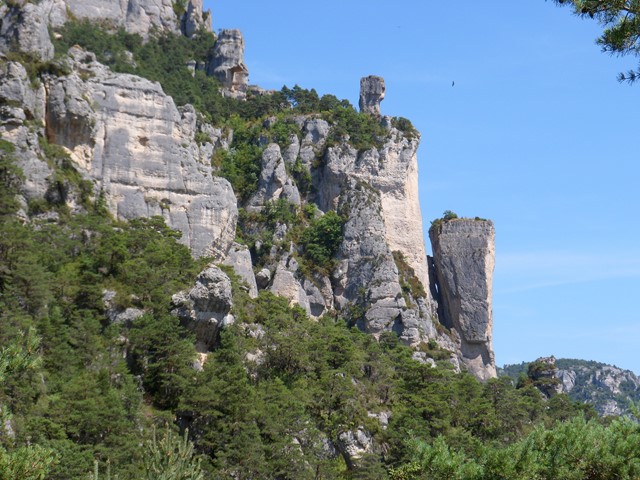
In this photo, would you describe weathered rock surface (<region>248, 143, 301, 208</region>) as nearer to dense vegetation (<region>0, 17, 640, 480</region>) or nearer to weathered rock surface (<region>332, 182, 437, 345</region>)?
weathered rock surface (<region>332, 182, 437, 345</region>)

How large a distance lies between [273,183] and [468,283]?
16.8 metres

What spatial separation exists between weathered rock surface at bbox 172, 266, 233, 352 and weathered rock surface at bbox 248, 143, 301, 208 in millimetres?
23536

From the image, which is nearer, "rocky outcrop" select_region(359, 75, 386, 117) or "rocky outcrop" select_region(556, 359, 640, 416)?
"rocky outcrop" select_region(359, 75, 386, 117)

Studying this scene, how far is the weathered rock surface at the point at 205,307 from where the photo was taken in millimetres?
45594

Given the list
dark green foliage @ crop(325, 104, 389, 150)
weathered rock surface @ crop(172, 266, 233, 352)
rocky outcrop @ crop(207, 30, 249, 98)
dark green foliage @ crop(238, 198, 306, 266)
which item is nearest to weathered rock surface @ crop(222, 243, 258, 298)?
dark green foliage @ crop(238, 198, 306, 266)

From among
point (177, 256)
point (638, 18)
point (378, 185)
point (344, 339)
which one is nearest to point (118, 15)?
point (378, 185)

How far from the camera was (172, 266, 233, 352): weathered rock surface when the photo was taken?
4559cm

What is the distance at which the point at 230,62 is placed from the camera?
81438 mm

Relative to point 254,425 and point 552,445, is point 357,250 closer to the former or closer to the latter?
point 254,425

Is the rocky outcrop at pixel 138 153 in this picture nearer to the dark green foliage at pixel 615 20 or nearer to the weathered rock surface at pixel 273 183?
the weathered rock surface at pixel 273 183

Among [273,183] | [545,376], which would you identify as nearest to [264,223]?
[273,183]

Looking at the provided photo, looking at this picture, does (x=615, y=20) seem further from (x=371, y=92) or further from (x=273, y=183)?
(x=371, y=92)

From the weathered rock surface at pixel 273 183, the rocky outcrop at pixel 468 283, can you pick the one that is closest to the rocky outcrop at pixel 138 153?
the weathered rock surface at pixel 273 183

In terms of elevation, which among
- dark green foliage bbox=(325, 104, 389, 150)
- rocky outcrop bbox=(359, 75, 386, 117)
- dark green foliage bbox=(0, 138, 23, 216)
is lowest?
dark green foliage bbox=(0, 138, 23, 216)
